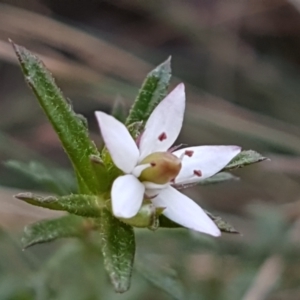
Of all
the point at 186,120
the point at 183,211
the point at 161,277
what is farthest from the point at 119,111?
the point at 186,120

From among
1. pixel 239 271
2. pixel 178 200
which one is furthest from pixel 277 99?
pixel 178 200

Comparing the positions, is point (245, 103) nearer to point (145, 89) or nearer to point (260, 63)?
point (260, 63)

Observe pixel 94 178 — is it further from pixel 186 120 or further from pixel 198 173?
pixel 186 120

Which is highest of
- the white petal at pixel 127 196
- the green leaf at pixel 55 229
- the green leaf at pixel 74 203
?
the white petal at pixel 127 196

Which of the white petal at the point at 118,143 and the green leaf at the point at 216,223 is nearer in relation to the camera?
the white petal at the point at 118,143

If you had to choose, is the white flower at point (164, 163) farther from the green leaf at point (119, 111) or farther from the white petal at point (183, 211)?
the green leaf at point (119, 111)

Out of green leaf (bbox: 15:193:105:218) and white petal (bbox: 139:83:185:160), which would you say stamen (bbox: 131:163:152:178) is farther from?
green leaf (bbox: 15:193:105:218)

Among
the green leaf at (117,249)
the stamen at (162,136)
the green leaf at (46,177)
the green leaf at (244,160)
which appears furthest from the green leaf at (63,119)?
the green leaf at (46,177)

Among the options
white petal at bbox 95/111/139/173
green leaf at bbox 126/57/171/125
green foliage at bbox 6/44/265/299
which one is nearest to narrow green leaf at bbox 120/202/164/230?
green foliage at bbox 6/44/265/299
